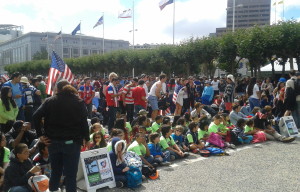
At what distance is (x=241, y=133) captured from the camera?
9422 mm

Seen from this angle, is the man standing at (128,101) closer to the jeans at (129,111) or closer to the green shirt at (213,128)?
the jeans at (129,111)

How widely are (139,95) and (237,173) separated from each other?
4.71 meters

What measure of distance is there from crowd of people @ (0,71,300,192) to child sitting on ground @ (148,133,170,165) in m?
0.02

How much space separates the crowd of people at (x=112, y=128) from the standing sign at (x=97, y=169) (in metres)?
0.21

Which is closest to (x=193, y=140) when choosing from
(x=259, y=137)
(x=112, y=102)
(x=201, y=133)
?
(x=201, y=133)

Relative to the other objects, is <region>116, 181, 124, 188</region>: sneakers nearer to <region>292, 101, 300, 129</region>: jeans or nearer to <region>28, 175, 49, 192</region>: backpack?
<region>28, 175, 49, 192</region>: backpack

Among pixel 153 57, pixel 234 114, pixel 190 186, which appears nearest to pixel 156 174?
pixel 190 186

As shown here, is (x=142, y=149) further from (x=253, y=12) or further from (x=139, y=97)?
(x=253, y=12)

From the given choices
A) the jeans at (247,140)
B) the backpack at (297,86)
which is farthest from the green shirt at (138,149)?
the backpack at (297,86)

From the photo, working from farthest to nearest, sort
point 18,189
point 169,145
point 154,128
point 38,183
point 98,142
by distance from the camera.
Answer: point 154,128
point 169,145
point 98,142
point 38,183
point 18,189

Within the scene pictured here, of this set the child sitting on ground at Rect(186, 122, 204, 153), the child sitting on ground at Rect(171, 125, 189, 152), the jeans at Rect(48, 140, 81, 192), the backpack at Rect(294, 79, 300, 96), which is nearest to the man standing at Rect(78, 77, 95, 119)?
the child sitting on ground at Rect(171, 125, 189, 152)

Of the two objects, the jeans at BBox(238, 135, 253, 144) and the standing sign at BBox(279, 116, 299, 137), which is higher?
the standing sign at BBox(279, 116, 299, 137)

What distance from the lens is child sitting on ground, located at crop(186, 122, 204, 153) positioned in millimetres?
8186

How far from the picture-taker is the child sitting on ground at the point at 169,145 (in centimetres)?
749
